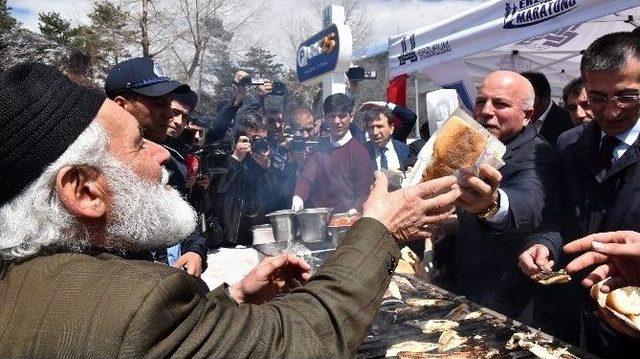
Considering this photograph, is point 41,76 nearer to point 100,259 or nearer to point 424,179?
point 100,259

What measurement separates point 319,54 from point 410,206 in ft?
24.3

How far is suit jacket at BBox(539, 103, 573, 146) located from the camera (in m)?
4.89

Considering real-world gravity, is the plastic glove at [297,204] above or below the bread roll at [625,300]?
above

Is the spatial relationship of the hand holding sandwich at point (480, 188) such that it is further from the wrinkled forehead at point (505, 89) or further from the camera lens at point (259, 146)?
the camera lens at point (259, 146)

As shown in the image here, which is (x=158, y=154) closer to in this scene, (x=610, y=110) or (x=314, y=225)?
(x=610, y=110)

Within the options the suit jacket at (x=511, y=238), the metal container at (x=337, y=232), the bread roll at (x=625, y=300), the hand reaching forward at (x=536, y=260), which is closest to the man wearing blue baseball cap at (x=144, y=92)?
the metal container at (x=337, y=232)

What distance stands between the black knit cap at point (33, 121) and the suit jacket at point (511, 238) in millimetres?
2184

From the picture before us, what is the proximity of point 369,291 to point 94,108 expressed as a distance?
95 cm

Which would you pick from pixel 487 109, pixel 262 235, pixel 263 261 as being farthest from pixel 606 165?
pixel 262 235

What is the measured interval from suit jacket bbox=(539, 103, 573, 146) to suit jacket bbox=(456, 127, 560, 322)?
2.21 m

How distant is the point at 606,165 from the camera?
8.28 ft

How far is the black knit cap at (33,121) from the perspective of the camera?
3.72 feet

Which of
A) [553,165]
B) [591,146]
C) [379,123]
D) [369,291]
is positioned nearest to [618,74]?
[591,146]

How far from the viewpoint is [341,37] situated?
7.63m
